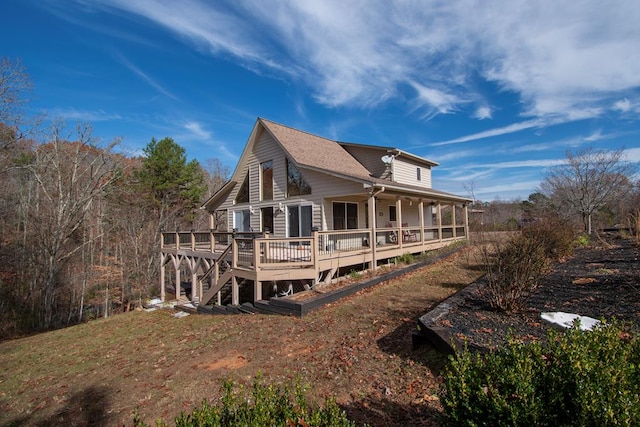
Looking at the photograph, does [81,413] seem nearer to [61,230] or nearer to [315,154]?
[315,154]

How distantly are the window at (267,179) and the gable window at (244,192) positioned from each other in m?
1.36

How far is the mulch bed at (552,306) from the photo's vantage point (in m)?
4.22

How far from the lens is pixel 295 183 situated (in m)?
14.3

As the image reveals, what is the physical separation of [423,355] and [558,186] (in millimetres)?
30439

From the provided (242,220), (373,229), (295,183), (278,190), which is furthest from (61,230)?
(373,229)

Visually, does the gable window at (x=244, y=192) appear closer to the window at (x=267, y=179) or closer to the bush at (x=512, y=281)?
the window at (x=267, y=179)

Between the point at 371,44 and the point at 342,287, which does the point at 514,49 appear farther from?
the point at 342,287

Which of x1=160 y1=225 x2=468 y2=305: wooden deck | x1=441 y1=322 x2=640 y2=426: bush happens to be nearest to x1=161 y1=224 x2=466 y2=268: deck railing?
x1=160 y1=225 x2=468 y2=305: wooden deck

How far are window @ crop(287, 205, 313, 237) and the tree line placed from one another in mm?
12087

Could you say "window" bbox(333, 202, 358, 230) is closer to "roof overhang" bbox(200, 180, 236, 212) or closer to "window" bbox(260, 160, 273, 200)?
"window" bbox(260, 160, 273, 200)

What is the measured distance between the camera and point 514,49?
1105 centimetres

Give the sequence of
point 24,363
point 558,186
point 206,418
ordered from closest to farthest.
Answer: point 206,418 < point 24,363 < point 558,186

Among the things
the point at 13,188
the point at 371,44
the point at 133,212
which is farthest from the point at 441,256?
the point at 13,188

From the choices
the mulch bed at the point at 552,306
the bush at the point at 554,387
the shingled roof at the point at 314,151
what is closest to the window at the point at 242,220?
the shingled roof at the point at 314,151
